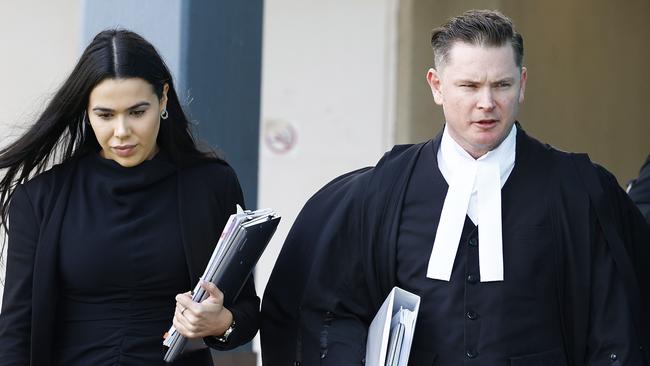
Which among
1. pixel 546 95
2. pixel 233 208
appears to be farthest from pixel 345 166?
pixel 233 208

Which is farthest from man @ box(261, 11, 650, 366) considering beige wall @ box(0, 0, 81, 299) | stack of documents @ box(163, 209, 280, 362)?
beige wall @ box(0, 0, 81, 299)

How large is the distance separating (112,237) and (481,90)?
106 cm

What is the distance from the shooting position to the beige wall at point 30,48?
27.6 ft

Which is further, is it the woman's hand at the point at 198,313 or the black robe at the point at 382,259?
the black robe at the point at 382,259

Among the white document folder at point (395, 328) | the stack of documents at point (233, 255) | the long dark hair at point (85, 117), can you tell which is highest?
the long dark hair at point (85, 117)

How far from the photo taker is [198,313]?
11.0 feet

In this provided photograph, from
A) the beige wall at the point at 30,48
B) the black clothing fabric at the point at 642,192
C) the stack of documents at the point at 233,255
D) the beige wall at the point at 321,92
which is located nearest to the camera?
the stack of documents at the point at 233,255

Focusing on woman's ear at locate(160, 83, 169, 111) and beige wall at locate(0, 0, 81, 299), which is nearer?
woman's ear at locate(160, 83, 169, 111)

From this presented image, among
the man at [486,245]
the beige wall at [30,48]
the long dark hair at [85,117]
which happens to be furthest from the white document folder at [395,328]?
the beige wall at [30,48]

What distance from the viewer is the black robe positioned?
3539mm

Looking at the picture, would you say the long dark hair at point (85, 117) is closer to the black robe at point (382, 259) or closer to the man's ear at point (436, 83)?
the black robe at point (382, 259)

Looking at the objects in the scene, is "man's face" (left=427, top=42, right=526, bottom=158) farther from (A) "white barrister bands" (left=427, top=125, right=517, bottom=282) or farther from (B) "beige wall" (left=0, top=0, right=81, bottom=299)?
(B) "beige wall" (left=0, top=0, right=81, bottom=299)

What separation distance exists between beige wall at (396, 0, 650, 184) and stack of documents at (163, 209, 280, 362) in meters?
4.61

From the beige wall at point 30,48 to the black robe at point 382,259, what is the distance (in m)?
4.90
